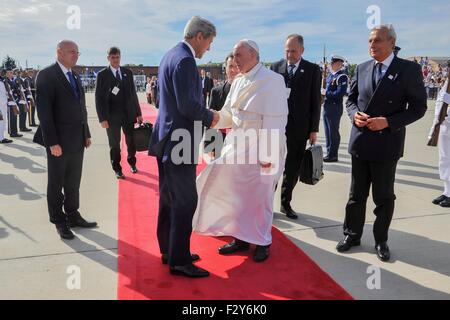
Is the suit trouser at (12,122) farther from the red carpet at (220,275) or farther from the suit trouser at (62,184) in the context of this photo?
the red carpet at (220,275)

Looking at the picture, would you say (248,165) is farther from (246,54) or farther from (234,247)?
(246,54)

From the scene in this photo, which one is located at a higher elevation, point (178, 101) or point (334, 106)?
point (334, 106)

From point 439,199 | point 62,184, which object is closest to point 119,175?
point 62,184

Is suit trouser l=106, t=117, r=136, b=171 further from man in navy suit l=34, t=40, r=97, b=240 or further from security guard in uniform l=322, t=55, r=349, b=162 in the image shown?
security guard in uniform l=322, t=55, r=349, b=162

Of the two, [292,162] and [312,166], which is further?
[292,162]

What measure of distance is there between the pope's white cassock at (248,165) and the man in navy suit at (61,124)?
58.7 inches

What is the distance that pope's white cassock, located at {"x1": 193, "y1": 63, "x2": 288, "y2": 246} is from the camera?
139 inches

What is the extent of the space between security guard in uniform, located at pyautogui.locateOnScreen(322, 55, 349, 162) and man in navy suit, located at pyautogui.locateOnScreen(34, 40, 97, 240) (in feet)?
16.9

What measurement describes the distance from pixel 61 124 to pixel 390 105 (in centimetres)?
325

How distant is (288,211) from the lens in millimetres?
4895

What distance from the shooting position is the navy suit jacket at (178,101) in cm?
301

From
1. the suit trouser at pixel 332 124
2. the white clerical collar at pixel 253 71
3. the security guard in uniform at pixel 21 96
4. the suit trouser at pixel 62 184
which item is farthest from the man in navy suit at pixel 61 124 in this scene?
the security guard in uniform at pixel 21 96

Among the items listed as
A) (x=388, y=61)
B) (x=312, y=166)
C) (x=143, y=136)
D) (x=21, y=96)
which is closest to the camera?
(x=388, y=61)
